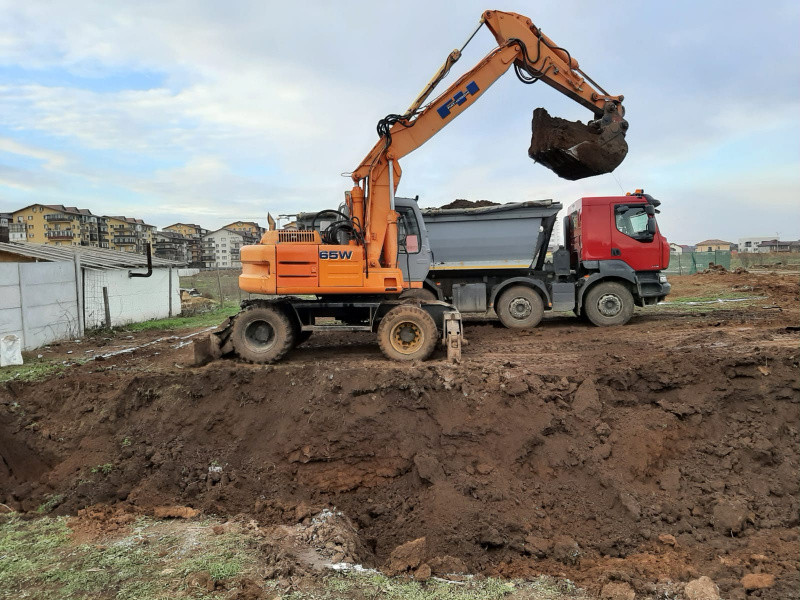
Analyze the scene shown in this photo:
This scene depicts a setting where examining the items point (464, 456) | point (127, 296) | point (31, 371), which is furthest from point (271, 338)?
point (127, 296)

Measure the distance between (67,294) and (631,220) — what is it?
1349 centimetres

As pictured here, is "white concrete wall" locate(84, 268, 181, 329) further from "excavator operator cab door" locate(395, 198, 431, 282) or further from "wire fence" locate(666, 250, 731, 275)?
"wire fence" locate(666, 250, 731, 275)

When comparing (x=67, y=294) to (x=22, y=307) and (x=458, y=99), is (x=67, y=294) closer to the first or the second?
(x=22, y=307)

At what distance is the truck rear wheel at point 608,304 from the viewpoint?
10.5m

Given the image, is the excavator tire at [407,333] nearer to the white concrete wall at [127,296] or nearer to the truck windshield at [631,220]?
the truck windshield at [631,220]

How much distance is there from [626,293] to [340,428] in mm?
7291

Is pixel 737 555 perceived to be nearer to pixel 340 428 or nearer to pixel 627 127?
pixel 340 428

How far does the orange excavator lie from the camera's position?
7758mm

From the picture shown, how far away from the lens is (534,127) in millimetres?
9172

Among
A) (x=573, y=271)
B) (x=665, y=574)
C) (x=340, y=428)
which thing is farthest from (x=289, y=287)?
(x=573, y=271)

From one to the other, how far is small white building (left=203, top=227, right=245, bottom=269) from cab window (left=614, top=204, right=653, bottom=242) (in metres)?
82.1

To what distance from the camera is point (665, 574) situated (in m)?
4.19

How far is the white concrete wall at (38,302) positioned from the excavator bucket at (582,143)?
36.5 feet

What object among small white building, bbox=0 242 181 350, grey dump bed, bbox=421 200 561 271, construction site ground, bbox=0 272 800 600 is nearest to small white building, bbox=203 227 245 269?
small white building, bbox=0 242 181 350
